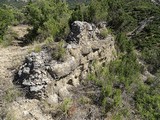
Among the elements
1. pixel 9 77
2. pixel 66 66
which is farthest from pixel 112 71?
pixel 9 77

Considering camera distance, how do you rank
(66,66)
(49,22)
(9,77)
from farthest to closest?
(49,22) → (66,66) → (9,77)

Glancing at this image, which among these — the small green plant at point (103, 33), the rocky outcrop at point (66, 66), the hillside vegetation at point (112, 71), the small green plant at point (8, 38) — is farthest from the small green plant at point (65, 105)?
the small green plant at point (8, 38)

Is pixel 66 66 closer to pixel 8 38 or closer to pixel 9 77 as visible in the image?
pixel 9 77

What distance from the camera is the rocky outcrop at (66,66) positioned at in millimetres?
11586

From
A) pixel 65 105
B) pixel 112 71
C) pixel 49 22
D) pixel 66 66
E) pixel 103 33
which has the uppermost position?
pixel 49 22

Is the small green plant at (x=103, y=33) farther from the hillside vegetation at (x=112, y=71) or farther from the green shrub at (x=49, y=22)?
the green shrub at (x=49, y=22)

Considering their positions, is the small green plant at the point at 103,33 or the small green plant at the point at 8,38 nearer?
the small green plant at the point at 103,33

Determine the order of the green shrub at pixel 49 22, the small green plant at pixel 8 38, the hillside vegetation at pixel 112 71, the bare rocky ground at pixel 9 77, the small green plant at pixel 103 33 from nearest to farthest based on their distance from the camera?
1. the bare rocky ground at pixel 9 77
2. the hillside vegetation at pixel 112 71
3. the green shrub at pixel 49 22
4. the small green plant at pixel 103 33
5. the small green plant at pixel 8 38

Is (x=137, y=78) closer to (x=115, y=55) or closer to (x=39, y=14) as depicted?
(x=115, y=55)

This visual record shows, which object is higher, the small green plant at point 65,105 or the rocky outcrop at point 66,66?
the rocky outcrop at point 66,66

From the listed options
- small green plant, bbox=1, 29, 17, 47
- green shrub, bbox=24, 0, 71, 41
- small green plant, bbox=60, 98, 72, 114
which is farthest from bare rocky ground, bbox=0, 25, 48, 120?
green shrub, bbox=24, 0, 71, 41

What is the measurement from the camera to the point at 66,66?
12.7 meters

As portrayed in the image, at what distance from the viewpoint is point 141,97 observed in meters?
15.2

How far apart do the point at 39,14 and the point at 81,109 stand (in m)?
9.17
